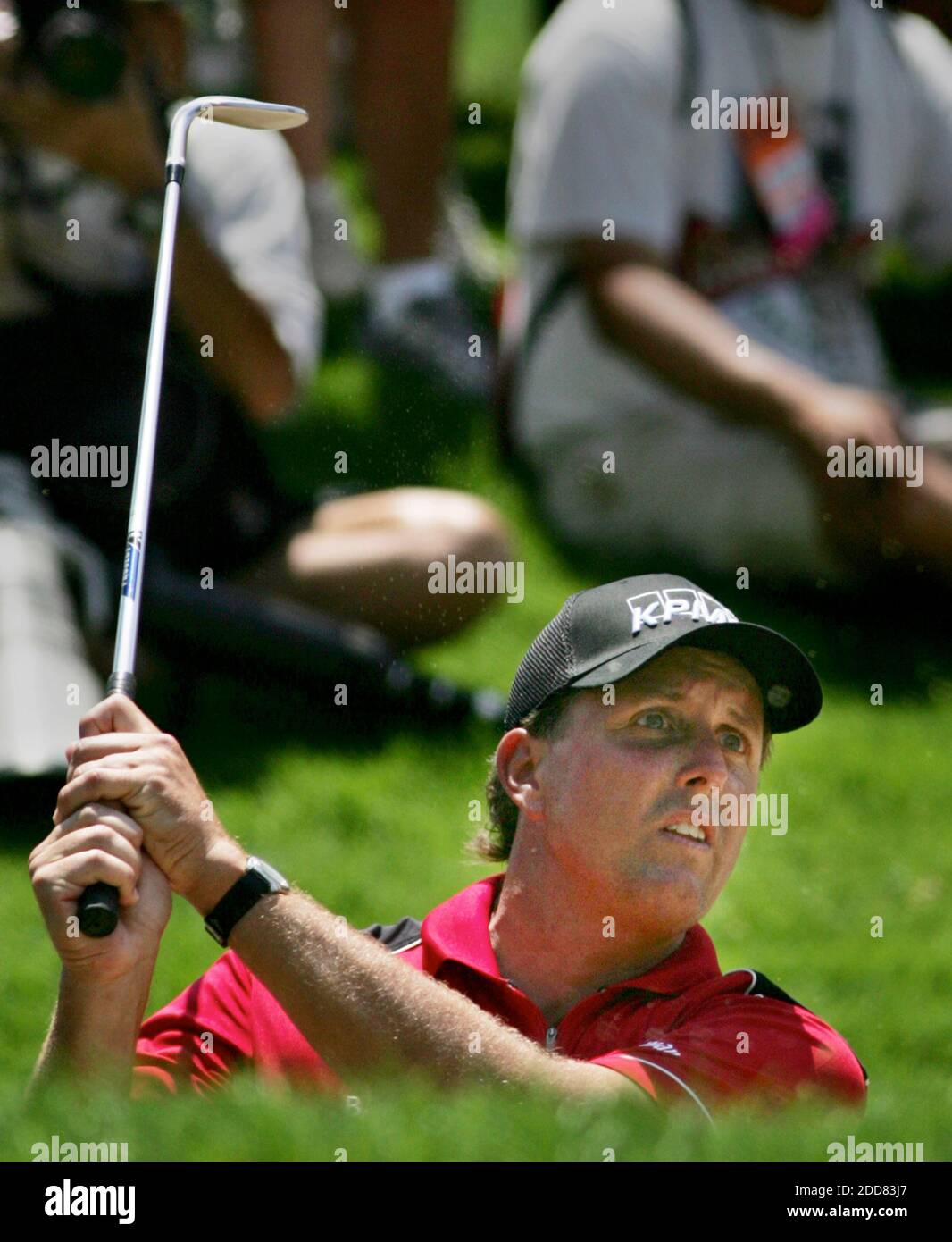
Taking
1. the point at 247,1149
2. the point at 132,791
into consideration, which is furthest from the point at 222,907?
the point at 247,1149

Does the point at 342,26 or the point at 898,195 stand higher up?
the point at 342,26

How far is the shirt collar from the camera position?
8.55 feet

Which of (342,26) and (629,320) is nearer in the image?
(629,320)

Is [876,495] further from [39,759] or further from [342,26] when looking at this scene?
[342,26]

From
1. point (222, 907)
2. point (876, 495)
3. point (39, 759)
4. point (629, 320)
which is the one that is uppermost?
point (629, 320)

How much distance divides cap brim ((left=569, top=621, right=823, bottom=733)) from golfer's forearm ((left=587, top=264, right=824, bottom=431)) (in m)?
2.59

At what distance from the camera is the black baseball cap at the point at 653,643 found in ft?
8.60

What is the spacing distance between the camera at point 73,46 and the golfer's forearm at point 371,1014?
7.86ft

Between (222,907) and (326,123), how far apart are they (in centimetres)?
476

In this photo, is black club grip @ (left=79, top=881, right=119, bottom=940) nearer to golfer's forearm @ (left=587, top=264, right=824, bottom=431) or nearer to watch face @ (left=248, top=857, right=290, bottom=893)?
watch face @ (left=248, top=857, right=290, bottom=893)

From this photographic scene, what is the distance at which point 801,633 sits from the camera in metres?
5.28

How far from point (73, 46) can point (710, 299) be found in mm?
1997
